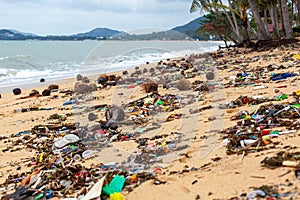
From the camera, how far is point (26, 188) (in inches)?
123

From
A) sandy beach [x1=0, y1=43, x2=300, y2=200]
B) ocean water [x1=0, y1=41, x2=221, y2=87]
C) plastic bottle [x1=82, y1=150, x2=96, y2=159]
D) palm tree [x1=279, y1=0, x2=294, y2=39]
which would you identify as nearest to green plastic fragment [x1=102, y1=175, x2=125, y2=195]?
sandy beach [x1=0, y1=43, x2=300, y2=200]

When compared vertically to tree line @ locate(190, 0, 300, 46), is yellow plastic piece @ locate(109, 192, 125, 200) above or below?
below

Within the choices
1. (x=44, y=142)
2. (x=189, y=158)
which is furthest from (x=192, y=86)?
(x=189, y=158)

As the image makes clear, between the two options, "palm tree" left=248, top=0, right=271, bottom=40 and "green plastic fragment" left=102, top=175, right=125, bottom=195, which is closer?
"green plastic fragment" left=102, top=175, right=125, bottom=195

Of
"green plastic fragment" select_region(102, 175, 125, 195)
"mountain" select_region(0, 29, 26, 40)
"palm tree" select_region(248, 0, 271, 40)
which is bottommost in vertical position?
"green plastic fragment" select_region(102, 175, 125, 195)

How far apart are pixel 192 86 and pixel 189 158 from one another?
5.03 m

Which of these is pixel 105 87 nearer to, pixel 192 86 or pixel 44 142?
pixel 192 86

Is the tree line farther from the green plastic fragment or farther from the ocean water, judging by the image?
the green plastic fragment

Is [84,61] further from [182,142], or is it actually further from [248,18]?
[182,142]

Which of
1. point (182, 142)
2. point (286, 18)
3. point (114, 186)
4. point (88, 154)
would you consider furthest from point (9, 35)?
point (114, 186)

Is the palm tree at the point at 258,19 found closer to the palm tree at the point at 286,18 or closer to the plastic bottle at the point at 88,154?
the palm tree at the point at 286,18

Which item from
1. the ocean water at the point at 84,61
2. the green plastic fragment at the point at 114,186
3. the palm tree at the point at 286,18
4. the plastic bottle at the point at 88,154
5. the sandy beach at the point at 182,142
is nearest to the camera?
the sandy beach at the point at 182,142

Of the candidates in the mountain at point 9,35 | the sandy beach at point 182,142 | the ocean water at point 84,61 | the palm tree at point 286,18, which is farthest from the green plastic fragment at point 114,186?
the mountain at point 9,35

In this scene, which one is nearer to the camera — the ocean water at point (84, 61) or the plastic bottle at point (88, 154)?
the plastic bottle at point (88, 154)
